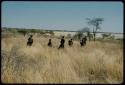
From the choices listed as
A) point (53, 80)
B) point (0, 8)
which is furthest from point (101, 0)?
point (53, 80)

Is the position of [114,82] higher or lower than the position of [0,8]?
lower

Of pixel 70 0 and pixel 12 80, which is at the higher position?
pixel 70 0

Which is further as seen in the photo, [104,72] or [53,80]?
[104,72]

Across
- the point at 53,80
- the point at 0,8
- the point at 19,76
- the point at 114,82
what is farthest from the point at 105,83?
the point at 0,8

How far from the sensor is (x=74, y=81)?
214 inches

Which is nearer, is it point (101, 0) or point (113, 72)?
point (101, 0)

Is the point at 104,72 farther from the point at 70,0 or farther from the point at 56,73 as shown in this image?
the point at 70,0

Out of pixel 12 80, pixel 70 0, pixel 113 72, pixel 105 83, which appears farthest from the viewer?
pixel 113 72

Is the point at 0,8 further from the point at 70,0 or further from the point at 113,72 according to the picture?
the point at 113,72


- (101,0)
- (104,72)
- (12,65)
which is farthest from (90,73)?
(101,0)

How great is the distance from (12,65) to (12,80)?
98cm

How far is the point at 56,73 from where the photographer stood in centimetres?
578

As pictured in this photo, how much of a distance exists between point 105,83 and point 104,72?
756mm

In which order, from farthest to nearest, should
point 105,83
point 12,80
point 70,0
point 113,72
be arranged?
point 113,72 < point 105,83 < point 12,80 < point 70,0
